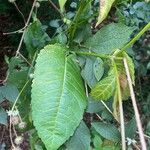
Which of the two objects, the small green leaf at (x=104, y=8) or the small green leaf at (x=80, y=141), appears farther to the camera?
the small green leaf at (x=80, y=141)

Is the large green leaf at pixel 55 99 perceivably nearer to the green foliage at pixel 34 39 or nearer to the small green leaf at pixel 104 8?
the small green leaf at pixel 104 8

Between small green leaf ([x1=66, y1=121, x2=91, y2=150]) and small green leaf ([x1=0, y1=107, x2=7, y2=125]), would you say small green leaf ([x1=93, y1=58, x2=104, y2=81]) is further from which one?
small green leaf ([x1=0, y1=107, x2=7, y2=125])

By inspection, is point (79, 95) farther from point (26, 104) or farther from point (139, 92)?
point (139, 92)

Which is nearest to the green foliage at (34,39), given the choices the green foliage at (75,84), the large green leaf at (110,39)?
the green foliage at (75,84)

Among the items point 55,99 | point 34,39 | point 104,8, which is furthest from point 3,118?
point 104,8

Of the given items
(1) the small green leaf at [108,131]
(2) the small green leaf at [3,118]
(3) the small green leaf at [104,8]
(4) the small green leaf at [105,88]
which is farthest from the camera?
(2) the small green leaf at [3,118]

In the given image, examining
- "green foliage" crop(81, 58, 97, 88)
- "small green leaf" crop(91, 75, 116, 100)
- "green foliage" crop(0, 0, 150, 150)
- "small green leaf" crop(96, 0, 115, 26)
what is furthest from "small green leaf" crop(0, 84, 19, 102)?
"small green leaf" crop(96, 0, 115, 26)

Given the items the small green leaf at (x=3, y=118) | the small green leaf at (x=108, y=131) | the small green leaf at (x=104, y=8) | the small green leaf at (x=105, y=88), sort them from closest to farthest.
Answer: the small green leaf at (x=104, y=8) → the small green leaf at (x=105, y=88) → the small green leaf at (x=108, y=131) → the small green leaf at (x=3, y=118)

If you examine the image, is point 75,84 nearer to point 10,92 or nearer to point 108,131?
point 108,131
